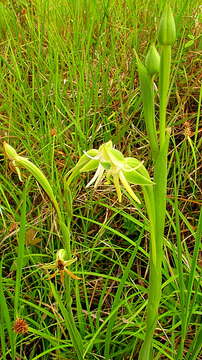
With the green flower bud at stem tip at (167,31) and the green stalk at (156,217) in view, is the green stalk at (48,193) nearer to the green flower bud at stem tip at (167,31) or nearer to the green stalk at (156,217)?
the green stalk at (156,217)

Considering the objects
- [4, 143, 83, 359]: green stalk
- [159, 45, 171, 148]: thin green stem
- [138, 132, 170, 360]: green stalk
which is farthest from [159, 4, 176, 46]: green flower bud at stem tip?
[4, 143, 83, 359]: green stalk

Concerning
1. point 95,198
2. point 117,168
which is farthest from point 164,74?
point 95,198

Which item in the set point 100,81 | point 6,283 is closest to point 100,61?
point 100,81

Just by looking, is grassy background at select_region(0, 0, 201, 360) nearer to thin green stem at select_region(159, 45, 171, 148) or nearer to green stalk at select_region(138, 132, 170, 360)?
green stalk at select_region(138, 132, 170, 360)

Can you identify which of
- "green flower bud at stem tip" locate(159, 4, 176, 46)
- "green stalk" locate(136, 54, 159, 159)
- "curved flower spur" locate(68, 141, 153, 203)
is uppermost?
"green flower bud at stem tip" locate(159, 4, 176, 46)

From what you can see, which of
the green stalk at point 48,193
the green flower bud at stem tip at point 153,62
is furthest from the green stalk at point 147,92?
the green stalk at point 48,193

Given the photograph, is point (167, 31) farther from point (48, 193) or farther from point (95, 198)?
point (95, 198)

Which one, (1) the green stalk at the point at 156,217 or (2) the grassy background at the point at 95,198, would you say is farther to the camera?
(2) the grassy background at the point at 95,198

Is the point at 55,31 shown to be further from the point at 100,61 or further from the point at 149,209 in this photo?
the point at 149,209
